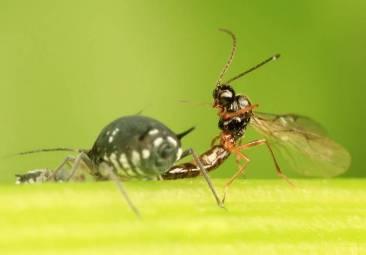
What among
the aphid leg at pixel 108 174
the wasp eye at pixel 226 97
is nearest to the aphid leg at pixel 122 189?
the aphid leg at pixel 108 174

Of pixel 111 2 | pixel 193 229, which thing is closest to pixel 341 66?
pixel 111 2

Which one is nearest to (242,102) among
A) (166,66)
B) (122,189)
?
(166,66)

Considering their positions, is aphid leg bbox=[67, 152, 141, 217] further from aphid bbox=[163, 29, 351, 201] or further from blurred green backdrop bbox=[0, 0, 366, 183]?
blurred green backdrop bbox=[0, 0, 366, 183]

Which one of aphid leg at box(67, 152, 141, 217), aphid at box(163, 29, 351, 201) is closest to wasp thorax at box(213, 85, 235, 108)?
aphid at box(163, 29, 351, 201)

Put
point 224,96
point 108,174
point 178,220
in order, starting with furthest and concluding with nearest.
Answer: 1. point 224,96
2. point 108,174
3. point 178,220

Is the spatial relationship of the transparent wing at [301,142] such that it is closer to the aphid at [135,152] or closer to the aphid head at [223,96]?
the aphid head at [223,96]

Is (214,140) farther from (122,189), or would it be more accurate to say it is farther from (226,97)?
(122,189)

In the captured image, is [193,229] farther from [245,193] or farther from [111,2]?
[111,2]
